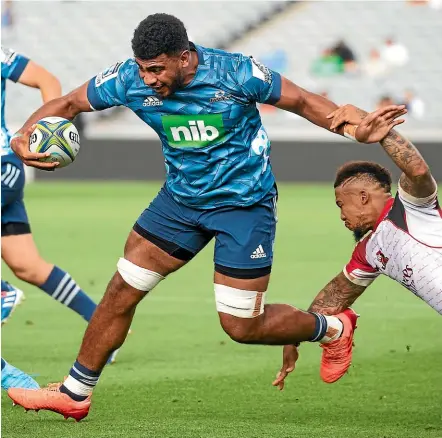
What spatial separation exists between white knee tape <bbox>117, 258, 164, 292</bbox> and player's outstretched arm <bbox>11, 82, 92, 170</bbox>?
0.67 m

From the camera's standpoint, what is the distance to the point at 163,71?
5258 millimetres

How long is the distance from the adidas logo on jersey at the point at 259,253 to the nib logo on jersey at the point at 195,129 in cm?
60

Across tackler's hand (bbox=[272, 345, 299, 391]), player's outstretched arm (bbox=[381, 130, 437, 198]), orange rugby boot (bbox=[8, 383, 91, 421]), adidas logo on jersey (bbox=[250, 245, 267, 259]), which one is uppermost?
player's outstretched arm (bbox=[381, 130, 437, 198])

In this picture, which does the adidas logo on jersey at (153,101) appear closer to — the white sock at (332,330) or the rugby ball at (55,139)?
the rugby ball at (55,139)

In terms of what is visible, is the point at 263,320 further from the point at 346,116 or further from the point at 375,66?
the point at 375,66

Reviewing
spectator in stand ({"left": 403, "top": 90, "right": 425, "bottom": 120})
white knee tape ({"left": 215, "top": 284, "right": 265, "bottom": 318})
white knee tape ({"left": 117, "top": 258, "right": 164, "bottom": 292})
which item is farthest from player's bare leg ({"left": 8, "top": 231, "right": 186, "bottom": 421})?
spectator in stand ({"left": 403, "top": 90, "right": 425, "bottom": 120})

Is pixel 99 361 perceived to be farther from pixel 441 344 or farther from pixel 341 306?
pixel 441 344

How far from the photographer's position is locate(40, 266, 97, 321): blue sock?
25.4 ft

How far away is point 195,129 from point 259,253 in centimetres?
72

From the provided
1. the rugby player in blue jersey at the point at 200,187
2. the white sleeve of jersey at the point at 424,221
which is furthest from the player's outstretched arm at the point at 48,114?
the white sleeve of jersey at the point at 424,221

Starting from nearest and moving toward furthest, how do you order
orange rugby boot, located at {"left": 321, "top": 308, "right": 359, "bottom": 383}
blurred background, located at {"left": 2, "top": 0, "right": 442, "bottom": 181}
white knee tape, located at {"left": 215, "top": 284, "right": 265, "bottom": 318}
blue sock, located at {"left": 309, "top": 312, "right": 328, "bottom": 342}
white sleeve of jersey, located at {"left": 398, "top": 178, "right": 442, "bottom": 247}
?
1. white sleeve of jersey, located at {"left": 398, "top": 178, "right": 442, "bottom": 247}
2. white knee tape, located at {"left": 215, "top": 284, "right": 265, "bottom": 318}
3. blue sock, located at {"left": 309, "top": 312, "right": 328, "bottom": 342}
4. orange rugby boot, located at {"left": 321, "top": 308, "right": 359, "bottom": 383}
5. blurred background, located at {"left": 2, "top": 0, "right": 442, "bottom": 181}

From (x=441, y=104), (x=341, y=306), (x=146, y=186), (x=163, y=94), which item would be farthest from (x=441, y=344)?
(x=441, y=104)

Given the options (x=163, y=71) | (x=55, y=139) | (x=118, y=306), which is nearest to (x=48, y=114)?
(x=55, y=139)

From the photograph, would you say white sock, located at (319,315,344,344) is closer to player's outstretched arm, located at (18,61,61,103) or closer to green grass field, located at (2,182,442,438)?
green grass field, located at (2,182,442,438)
